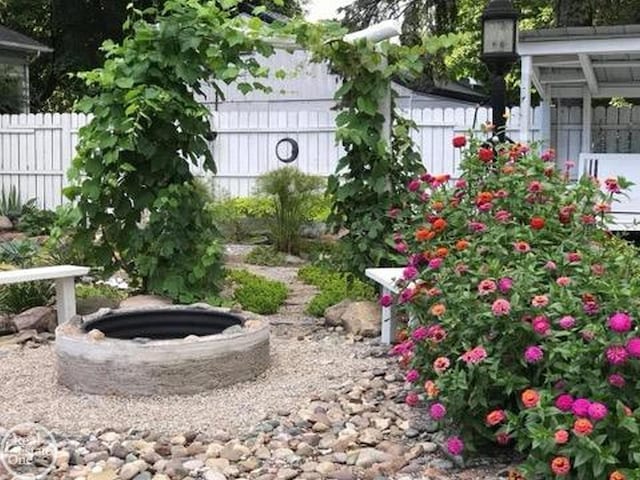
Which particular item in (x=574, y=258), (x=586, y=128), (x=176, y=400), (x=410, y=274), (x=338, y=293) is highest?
(x=586, y=128)

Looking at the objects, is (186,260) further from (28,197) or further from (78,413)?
(28,197)

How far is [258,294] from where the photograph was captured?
6.55 metres

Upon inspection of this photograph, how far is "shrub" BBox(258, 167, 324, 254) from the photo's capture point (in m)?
9.59

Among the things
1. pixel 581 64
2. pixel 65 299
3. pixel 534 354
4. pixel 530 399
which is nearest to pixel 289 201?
pixel 581 64

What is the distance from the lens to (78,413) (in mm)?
3877

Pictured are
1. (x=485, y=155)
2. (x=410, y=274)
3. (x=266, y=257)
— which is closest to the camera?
(x=410, y=274)

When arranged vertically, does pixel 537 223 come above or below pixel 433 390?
above

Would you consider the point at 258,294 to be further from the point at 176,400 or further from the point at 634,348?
the point at 634,348

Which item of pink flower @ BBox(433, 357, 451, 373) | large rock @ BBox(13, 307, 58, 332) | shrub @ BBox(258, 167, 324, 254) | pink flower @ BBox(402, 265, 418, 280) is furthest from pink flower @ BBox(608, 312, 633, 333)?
shrub @ BBox(258, 167, 324, 254)

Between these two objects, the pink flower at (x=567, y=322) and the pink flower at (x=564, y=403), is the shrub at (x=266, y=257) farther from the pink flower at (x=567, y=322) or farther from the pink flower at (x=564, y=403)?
the pink flower at (x=564, y=403)

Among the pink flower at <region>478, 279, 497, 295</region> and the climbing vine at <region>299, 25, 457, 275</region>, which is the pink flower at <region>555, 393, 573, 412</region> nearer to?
the pink flower at <region>478, 279, 497, 295</region>

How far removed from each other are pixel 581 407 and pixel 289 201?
7.19m

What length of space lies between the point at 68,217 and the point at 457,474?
3.79 meters

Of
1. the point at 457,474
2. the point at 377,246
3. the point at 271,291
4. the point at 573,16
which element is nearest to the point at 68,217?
the point at 271,291
